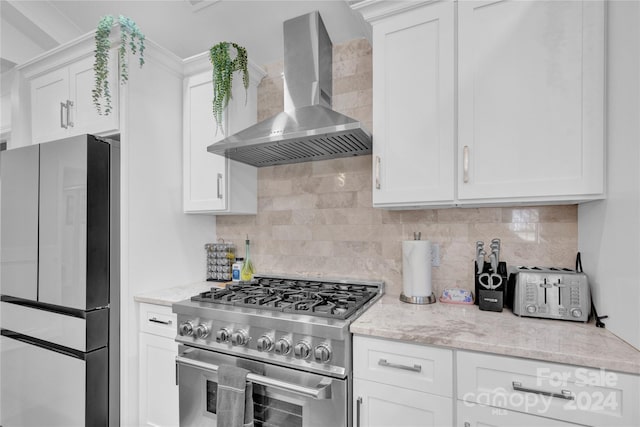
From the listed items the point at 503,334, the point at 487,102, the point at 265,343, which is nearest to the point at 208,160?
the point at 265,343

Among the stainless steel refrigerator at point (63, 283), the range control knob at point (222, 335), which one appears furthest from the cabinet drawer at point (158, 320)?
the range control knob at point (222, 335)

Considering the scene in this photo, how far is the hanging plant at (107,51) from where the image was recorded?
1806 millimetres

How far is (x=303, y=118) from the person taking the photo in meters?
1.73

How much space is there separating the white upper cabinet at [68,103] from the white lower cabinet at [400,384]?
1.99m

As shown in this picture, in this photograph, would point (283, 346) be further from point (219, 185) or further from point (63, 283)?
point (63, 283)

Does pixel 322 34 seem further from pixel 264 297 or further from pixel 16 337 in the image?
pixel 16 337

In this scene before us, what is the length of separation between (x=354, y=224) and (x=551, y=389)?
4.25ft

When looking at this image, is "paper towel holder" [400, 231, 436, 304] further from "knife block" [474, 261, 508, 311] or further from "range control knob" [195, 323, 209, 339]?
"range control knob" [195, 323, 209, 339]

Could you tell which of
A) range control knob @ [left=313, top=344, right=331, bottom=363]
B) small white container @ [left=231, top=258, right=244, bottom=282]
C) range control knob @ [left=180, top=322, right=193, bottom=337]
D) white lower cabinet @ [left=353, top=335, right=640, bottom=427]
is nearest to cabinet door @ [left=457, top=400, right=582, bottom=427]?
white lower cabinet @ [left=353, top=335, right=640, bottom=427]

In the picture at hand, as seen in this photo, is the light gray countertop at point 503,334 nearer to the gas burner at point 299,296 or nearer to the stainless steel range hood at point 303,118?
the gas burner at point 299,296

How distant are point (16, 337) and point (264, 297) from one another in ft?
5.77

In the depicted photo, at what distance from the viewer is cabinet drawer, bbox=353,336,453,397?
3.88 ft

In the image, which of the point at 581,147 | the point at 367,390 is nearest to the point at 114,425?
the point at 367,390

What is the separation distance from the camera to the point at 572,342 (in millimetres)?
1117
